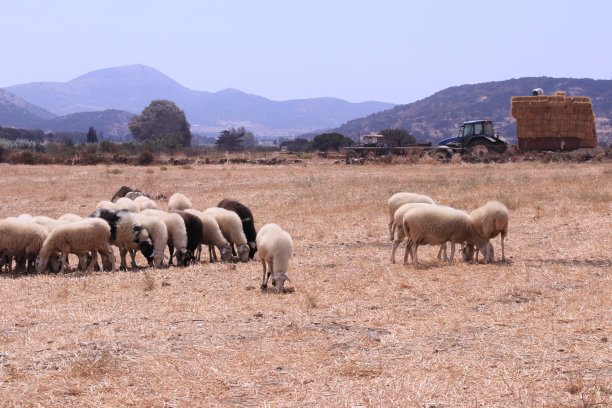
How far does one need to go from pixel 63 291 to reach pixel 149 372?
447 centimetres

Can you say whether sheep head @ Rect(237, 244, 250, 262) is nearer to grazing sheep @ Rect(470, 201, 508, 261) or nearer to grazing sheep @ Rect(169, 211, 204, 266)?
grazing sheep @ Rect(169, 211, 204, 266)

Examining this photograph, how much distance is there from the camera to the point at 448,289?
11.2m

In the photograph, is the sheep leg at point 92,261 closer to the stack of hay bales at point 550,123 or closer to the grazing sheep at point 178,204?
the grazing sheep at point 178,204

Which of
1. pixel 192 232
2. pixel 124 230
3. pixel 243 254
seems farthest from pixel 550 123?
pixel 124 230

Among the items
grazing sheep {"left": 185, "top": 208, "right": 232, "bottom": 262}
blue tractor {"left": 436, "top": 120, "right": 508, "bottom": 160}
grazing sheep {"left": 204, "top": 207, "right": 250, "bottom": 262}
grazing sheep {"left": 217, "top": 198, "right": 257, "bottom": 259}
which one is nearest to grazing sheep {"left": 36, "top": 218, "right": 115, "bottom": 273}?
grazing sheep {"left": 185, "top": 208, "right": 232, "bottom": 262}

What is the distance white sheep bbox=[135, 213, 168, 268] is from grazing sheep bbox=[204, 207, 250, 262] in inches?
50.1

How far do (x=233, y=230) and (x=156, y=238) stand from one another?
161cm

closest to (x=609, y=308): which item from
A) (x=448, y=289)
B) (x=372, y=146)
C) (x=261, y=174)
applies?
(x=448, y=289)

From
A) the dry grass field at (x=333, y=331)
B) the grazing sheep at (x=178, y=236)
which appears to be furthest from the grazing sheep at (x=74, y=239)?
the grazing sheep at (x=178, y=236)

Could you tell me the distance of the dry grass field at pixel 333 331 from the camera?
7.00 m

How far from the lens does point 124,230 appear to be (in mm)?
14461

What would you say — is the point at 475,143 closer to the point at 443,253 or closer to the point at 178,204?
the point at 178,204

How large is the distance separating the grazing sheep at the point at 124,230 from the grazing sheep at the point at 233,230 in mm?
1642

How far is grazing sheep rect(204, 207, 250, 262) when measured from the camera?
49.9 feet
